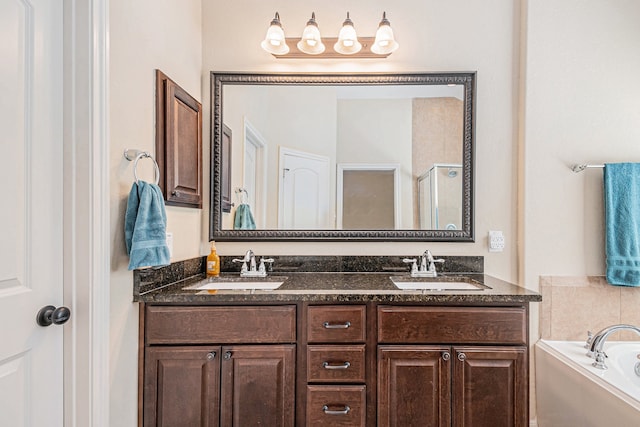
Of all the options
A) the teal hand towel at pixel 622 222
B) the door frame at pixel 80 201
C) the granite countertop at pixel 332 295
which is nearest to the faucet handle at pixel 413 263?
the granite countertop at pixel 332 295

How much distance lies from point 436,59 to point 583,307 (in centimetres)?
166

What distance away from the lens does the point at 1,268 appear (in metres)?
0.96

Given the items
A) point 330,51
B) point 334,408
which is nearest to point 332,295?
point 334,408

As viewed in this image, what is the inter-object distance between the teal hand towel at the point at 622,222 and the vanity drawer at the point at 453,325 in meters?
0.86

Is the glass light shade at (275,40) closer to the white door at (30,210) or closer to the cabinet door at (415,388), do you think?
the white door at (30,210)

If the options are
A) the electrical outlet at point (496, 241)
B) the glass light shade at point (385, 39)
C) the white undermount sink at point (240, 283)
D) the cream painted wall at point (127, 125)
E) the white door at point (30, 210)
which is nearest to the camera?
the white door at point (30, 210)

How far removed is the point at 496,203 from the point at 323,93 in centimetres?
122

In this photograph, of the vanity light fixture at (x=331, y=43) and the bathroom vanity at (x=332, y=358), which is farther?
the vanity light fixture at (x=331, y=43)

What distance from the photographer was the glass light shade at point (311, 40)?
1.91 meters

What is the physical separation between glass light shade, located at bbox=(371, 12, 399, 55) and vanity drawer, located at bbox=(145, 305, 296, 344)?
4.88 feet

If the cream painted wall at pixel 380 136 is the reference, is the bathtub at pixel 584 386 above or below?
below

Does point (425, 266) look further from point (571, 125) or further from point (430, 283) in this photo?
point (571, 125)

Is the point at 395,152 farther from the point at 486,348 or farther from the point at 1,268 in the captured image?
the point at 1,268

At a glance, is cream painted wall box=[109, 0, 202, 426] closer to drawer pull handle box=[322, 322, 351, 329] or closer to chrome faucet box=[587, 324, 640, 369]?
drawer pull handle box=[322, 322, 351, 329]
